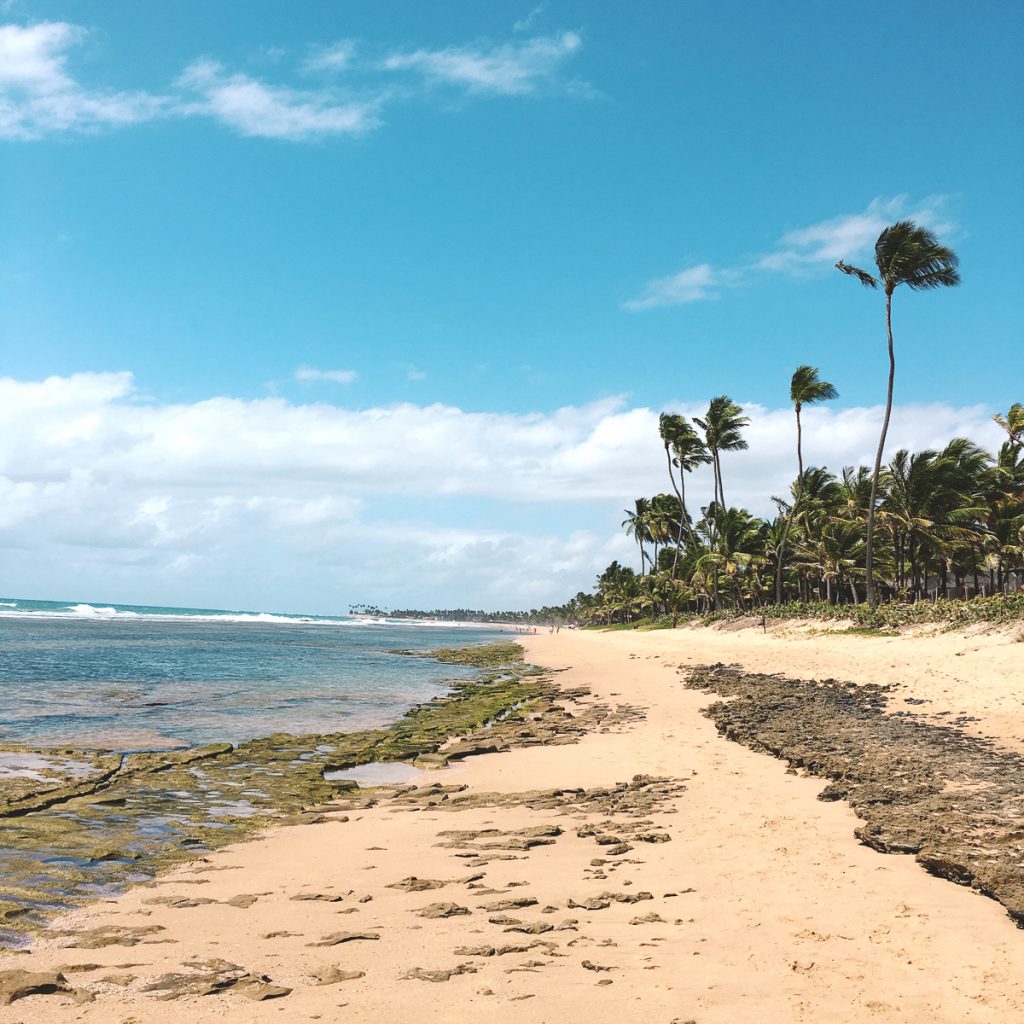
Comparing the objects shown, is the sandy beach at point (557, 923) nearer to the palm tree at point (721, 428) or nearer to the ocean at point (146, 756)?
the ocean at point (146, 756)

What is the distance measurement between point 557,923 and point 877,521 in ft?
167

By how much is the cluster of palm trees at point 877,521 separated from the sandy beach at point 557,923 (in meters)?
34.1

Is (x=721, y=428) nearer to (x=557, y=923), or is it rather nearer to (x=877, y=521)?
(x=877, y=521)

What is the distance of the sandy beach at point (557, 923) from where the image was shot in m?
5.58

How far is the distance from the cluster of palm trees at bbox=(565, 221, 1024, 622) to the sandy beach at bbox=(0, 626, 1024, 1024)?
34.1 meters

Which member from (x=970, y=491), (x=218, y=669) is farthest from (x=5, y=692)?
(x=970, y=491)

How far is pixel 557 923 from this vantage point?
23.2 feet

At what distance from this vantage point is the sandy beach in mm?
5582

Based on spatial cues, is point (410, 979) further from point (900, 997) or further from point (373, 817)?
point (373, 817)

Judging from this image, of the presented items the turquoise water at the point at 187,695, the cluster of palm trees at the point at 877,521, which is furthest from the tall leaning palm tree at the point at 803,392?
the turquoise water at the point at 187,695

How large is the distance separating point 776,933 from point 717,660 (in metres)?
34.9

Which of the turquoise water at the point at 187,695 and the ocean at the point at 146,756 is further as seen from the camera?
the turquoise water at the point at 187,695

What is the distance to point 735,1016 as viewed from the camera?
17.0ft

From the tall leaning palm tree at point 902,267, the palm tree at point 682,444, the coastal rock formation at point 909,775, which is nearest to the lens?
the coastal rock formation at point 909,775
